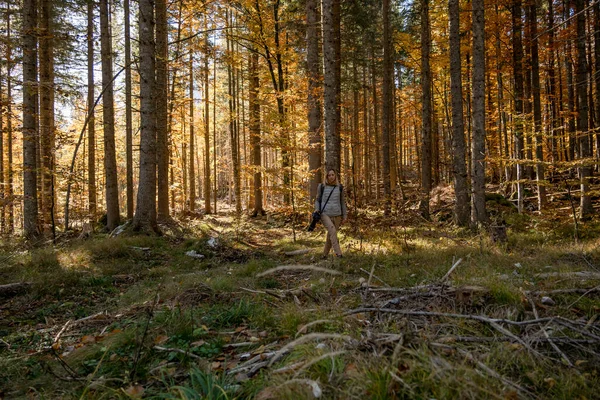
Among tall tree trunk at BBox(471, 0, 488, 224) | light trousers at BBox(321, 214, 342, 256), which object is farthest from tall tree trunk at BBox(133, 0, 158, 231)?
tall tree trunk at BBox(471, 0, 488, 224)

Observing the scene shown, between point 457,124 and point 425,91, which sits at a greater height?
point 425,91

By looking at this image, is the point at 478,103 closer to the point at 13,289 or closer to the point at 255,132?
the point at 255,132

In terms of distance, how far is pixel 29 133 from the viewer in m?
10.2

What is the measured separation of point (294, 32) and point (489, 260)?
14.2 meters

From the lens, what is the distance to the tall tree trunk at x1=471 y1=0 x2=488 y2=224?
29.1 ft

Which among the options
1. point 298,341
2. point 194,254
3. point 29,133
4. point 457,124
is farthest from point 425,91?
point 29,133

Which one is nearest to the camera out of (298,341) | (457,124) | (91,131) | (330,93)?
(298,341)

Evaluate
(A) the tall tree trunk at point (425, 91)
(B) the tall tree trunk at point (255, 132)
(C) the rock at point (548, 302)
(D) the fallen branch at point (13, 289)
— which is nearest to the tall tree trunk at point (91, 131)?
(B) the tall tree trunk at point (255, 132)

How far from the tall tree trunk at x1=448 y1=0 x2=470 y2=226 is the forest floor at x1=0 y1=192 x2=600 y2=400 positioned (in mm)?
3895

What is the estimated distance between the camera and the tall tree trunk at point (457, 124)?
1034cm

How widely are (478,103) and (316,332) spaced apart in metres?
8.49

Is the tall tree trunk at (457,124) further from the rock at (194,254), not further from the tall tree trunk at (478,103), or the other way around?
the rock at (194,254)

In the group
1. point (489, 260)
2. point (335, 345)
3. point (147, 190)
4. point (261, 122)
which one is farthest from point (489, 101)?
point (335, 345)

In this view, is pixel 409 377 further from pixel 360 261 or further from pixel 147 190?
pixel 147 190
